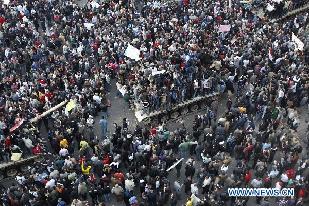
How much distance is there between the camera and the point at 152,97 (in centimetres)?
2808

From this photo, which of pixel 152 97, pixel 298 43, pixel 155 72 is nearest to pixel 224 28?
pixel 298 43

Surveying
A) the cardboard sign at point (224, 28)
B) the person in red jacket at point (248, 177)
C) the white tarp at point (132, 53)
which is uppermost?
the cardboard sign at point (224, 28)

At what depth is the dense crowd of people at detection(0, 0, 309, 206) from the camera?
23.6 metres

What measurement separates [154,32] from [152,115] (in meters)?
7.79

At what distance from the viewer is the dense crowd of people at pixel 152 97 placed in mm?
23562

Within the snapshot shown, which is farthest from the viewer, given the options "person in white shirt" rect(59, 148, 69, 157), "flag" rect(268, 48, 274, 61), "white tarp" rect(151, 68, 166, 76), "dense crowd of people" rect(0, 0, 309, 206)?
"flag" rect(268, 48, 274, 61)

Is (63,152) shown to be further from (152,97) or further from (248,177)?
(248,177)

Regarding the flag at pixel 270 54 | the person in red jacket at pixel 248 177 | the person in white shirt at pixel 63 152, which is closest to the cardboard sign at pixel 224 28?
the flag at pixel 270 54

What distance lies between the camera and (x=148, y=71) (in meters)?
29.9

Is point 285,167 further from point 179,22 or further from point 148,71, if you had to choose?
point 179,22

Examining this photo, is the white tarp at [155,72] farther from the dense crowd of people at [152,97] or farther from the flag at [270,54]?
the flag at [270,54]

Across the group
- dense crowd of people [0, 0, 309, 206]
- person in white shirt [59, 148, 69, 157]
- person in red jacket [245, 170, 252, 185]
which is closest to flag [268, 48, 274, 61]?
dense crowd of people [0, 0, 309, 206]

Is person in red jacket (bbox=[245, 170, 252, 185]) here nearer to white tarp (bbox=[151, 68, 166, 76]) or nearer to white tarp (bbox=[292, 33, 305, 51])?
white tarp (bbox=[151, 68, 166, 76])

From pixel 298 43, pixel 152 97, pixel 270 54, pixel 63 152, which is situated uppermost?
pixel 298 43
